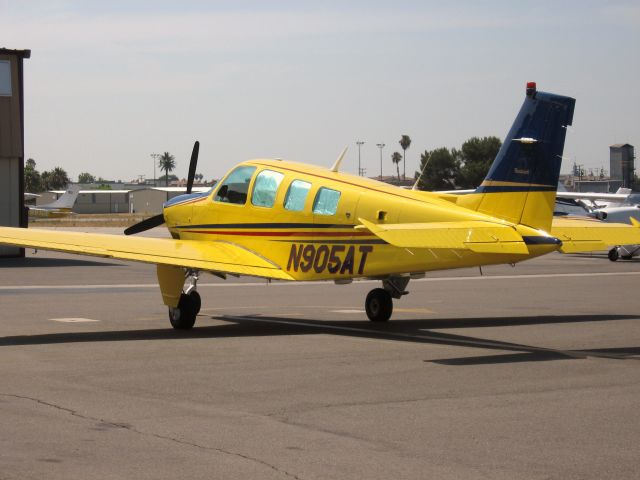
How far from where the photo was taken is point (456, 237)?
12.9 m

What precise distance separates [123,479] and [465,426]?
3074mm

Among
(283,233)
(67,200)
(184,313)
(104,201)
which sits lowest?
(104,201)

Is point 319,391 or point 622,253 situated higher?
point 319,391

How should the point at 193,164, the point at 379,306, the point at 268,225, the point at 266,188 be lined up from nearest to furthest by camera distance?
the point at 268,225, the point at 266,188, the point at 379,306, the point at 193,164

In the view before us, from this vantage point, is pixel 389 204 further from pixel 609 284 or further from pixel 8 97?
pixel 8 97

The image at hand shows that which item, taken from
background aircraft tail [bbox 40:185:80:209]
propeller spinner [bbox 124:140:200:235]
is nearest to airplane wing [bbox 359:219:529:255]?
propeller spinner [bbox 124:140:200:235]

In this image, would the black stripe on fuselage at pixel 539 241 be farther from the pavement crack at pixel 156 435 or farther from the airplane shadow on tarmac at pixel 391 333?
the pavement crack at pixel 156 435

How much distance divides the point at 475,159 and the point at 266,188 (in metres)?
118

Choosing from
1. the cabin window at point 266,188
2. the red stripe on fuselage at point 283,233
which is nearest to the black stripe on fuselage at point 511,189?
the red stripe on fuselage at point 283,233

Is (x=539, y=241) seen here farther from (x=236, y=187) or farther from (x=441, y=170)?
(x=441, y=170)

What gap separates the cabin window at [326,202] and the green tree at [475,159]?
115 m

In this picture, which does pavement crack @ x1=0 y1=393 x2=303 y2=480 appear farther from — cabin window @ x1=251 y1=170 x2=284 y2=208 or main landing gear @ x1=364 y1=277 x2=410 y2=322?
main landing gear @ x1=364 y1=277 x2=410 y2=322

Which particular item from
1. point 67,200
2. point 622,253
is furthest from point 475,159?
point 622,253

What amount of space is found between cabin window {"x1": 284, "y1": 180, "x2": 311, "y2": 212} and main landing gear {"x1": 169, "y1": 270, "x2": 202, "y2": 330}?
1850 millimetres
